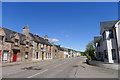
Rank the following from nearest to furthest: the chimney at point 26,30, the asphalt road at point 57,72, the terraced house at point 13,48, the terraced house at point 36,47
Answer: the asphalt road at point 57,72 → the terraced house at point 13,48 → the terraced house at point 36,47 → the chimney at point 26,30

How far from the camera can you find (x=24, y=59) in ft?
94.2

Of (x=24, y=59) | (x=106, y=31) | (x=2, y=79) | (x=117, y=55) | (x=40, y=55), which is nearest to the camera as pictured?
(x=2, y=79)

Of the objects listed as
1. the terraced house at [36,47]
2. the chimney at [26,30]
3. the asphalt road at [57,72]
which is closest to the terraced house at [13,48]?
→ the terraced house at [36,47]

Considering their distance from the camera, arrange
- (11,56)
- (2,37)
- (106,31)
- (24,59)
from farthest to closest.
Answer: (24,59) → (11,56) → (2,37) → (106,31)

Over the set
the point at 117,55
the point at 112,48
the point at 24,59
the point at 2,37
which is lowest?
the point at 24,59

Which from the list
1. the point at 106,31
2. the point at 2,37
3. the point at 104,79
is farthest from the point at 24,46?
the point at 104,79

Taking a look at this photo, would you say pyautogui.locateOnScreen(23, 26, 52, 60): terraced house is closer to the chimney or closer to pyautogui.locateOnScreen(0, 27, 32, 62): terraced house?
the chimney

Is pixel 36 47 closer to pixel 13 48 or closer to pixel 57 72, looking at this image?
pixel 13 48

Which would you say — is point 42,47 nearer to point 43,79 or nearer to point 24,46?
point 24,46

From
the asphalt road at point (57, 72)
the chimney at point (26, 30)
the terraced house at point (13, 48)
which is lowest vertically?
the asphalt road at point (57, 72)

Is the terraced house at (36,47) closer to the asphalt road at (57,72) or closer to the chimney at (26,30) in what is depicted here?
the chimney at (26,30)

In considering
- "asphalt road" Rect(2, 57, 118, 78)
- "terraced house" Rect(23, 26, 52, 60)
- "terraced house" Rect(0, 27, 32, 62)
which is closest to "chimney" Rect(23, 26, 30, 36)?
"terraced house" Rect(23, 26, 52, 60)

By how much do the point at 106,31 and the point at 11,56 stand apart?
68.2 feet

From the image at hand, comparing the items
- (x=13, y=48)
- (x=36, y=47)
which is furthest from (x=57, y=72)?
(x=36, y=47)
